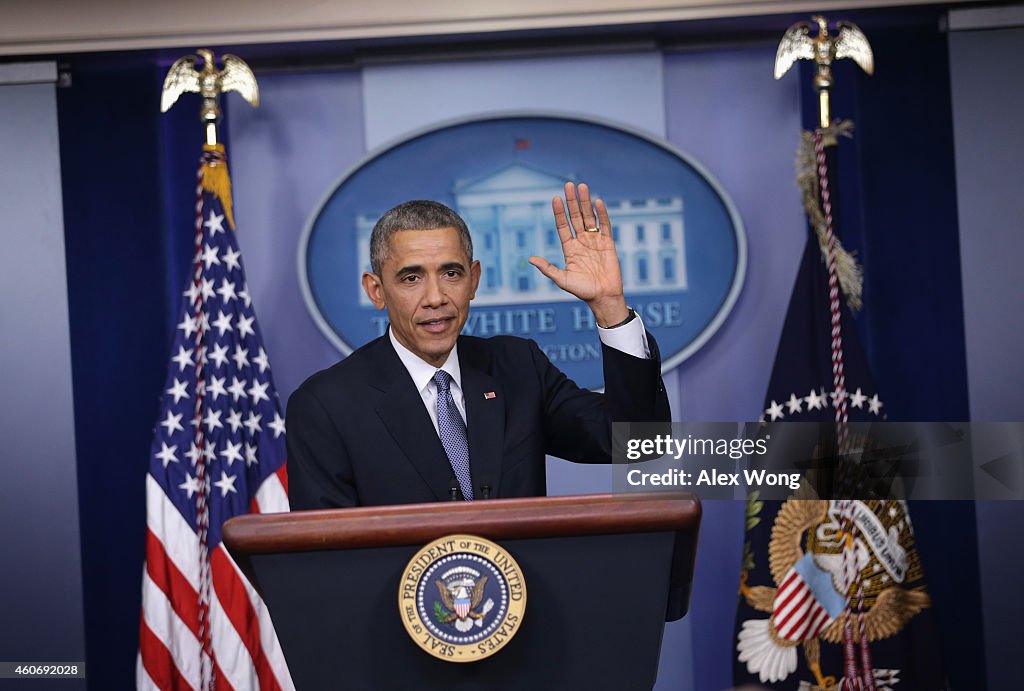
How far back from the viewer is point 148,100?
13.0ft

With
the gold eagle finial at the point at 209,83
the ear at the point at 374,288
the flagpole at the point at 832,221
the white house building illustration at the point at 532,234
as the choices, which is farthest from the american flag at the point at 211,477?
the flagpole at the point at 832,221

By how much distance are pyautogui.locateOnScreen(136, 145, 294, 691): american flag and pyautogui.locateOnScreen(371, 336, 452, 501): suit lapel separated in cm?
143

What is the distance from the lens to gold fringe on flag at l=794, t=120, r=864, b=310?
3.43 meters

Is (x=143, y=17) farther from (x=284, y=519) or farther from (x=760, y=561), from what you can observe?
(x=284, y=519)

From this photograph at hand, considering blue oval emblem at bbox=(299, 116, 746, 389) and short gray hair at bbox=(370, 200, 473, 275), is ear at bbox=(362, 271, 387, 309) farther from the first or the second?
blue oval emblem at bbox=(299, 116, 746, 389)

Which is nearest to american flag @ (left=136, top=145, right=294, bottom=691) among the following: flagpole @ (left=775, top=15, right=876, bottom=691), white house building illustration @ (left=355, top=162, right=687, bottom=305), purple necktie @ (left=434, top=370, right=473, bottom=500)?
white house building illustration @ (left=355, top=162, right=687, bottom=305)

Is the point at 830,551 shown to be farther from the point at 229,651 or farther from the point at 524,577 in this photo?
the point at 524,577

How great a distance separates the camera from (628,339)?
1859mm

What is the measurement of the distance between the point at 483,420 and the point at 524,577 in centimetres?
72

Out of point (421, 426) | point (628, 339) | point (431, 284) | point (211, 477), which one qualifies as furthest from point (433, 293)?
point (211, 477)

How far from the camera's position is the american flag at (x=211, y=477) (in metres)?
3.38

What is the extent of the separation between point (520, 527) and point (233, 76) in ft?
8.65

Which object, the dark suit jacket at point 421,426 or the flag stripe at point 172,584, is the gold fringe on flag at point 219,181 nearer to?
the flag stripe at point 172,584

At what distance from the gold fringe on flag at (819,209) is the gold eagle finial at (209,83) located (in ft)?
5.76
